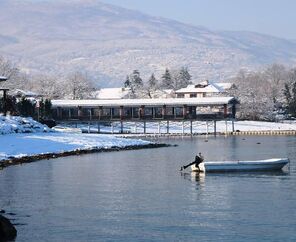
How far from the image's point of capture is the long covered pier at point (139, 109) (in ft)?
435

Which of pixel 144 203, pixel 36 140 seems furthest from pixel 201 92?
pixel 144 203

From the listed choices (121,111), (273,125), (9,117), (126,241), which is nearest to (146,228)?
(126,241)

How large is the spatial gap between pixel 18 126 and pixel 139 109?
169ft

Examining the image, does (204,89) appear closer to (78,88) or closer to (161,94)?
(161,94)

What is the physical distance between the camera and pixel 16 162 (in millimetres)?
68312

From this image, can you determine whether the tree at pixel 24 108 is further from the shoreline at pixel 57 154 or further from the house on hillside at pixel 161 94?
the house on hillside at pixel 161 94

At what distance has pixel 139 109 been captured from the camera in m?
139

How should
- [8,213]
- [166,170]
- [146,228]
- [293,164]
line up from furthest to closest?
[293,164]
[166,170]
[8,213]
[146,228]

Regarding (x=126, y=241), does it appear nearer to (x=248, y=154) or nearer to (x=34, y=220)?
(x=34, y=220)

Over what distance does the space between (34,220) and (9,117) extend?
187ft

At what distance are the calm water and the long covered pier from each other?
215 ft

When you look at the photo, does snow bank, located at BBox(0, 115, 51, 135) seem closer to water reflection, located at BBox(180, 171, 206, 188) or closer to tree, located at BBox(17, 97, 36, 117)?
tree, located at BBox(17, 97, 36, 117)

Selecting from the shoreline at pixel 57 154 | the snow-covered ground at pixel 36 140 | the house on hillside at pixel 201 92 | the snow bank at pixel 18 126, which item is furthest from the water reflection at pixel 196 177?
the house on hillside at pixel 201 92

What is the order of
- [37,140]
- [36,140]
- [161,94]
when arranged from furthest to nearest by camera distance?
[161,94] → [37,140] → [36,140]
